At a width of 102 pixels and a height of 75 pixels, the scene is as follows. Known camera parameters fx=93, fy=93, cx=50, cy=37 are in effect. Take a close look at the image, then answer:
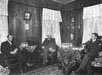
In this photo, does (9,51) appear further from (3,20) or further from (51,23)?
(51,23)

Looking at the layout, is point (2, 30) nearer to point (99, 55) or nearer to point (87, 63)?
point (87, 63)

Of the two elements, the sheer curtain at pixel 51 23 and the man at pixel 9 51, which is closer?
the man at pixel 9 51

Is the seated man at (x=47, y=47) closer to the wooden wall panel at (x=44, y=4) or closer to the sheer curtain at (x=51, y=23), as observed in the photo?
the sheer curtain at (x=51, y=23)

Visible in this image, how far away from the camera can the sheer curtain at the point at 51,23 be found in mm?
4395

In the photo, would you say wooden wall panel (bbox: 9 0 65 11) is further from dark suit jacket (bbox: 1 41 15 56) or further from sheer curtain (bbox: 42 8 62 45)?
dark suit jacket (bbox: 1 41 15 56)

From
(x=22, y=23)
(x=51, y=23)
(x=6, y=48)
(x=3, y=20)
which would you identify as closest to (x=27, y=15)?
(x=22, y=23)

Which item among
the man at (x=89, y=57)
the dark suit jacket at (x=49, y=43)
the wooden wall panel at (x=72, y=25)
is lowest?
the man at (x=89, y=57)

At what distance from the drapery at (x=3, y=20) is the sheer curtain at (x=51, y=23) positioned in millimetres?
1615

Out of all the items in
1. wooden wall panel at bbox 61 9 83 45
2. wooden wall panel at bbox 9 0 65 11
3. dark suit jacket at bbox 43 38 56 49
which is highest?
wooden wall panel at bbox 9 0 65 11

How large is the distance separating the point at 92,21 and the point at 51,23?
1.89 m

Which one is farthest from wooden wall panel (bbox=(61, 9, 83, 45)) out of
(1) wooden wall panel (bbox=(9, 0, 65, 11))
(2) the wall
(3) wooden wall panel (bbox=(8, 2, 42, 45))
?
(3) wooden wall panel (bbox=(8, 2, 42, 45))

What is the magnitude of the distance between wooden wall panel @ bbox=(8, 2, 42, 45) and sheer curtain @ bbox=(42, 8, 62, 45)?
24 cm

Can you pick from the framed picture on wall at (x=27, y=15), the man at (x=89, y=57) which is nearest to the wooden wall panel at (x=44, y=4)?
the framed picture on wall at (x=27, y=15)

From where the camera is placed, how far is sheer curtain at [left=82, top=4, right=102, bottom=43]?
3.65m
